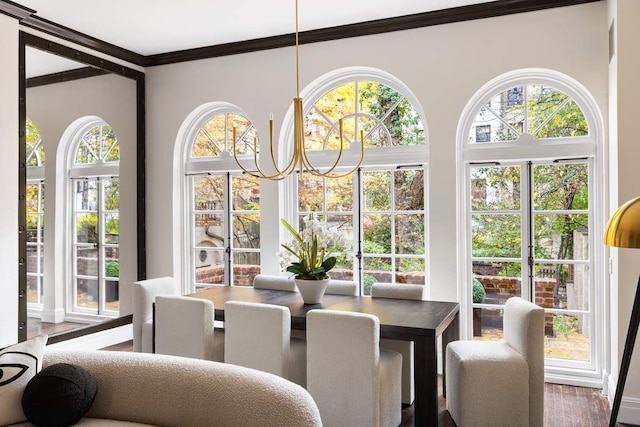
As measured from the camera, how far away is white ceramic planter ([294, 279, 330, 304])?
131 inches

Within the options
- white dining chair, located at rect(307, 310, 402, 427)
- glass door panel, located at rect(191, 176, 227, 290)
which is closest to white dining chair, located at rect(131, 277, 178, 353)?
glass door panel, located at rect(191, 176, 227, 290)

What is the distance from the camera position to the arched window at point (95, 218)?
4.67 m

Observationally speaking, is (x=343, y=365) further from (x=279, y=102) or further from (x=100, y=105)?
(x=100, y=105)

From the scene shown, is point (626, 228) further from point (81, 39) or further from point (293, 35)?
point (81, 39)

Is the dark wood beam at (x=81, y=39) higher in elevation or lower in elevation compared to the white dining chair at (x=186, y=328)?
higher

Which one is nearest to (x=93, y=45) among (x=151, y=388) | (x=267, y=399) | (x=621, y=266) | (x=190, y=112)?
(x=190, y=112)

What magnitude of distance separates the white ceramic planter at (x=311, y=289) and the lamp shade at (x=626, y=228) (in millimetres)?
1757

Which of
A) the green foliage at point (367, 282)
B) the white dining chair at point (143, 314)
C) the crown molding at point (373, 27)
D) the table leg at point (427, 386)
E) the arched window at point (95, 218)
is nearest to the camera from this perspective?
the table leg at point (427, 386)

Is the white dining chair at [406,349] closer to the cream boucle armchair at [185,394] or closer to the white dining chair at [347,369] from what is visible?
the white dining chair at [347,369]

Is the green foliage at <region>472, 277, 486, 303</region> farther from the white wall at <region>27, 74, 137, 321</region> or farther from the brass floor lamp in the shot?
the white wall at <region>27, 74, 137, 321</region>

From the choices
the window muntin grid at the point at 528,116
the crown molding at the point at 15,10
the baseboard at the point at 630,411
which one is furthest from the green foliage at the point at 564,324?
the crown molding at the point at 15,10

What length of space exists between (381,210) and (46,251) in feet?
9.73

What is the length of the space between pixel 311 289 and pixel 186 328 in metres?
0.85

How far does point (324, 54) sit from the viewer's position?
454cm
